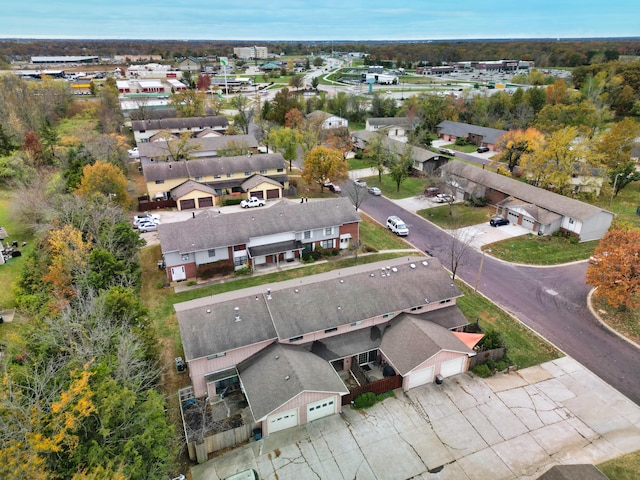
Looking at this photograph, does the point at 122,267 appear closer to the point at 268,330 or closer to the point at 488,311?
the point at 268,330

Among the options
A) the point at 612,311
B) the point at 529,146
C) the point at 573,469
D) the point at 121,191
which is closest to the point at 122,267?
the point at 121,191

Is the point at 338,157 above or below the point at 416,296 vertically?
above

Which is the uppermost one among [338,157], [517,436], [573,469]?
[338,157]

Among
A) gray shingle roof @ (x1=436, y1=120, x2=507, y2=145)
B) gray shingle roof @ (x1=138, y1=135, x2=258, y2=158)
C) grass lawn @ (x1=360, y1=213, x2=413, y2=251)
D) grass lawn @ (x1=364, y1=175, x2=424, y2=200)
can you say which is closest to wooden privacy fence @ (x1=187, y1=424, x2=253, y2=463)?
grass lawn @ (x1=360, y1=213, x2=413, y2=251)

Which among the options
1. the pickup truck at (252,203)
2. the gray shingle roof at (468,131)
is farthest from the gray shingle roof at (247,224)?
the gray shingle roof at (468,131)

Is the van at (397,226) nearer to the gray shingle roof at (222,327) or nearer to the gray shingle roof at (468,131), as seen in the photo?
the gray shingle roof at (222,327)

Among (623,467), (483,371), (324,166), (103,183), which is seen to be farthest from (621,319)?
(103,183)
